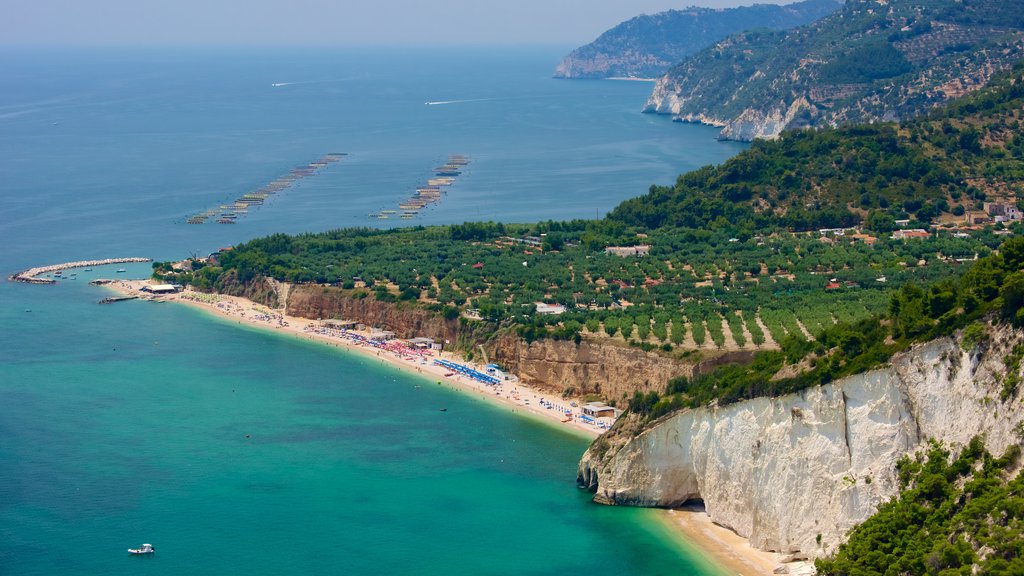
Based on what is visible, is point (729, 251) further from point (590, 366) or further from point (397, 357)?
point (590, 366)

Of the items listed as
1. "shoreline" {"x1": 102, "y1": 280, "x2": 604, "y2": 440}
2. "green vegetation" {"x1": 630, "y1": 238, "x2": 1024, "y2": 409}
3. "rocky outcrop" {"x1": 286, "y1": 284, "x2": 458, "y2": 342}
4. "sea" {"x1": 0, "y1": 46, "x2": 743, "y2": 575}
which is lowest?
"sea" {"x1": 0, "y1": 46, "x2": 743, "y2": 575}

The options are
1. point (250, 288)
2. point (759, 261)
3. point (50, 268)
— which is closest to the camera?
point (759, 261)

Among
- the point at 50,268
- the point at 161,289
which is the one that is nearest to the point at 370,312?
the point at 161,289

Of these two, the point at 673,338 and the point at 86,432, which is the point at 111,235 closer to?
the point at 86,432

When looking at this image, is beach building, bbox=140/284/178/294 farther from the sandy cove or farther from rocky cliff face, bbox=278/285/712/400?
rocky cliff face, bbox=278/285/712/400

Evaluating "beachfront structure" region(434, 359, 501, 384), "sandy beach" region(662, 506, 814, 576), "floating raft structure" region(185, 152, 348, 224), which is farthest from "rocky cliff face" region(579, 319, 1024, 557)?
"floating raft structure" region(185, 152, 348, 224)
